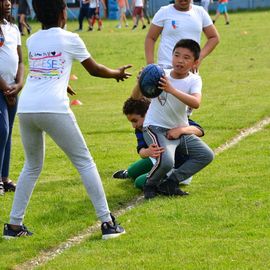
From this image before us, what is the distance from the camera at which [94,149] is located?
11.6 metres

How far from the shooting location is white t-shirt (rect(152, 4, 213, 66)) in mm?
9906

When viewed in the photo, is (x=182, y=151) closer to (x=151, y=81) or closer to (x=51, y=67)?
(x=151, y=81)

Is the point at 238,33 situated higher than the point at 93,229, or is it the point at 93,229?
the point at 93,229

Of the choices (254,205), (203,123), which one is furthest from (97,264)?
(203,123)

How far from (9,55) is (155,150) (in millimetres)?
1810

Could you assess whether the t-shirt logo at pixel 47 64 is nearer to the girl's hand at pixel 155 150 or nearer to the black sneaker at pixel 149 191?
the girl's hand at pixel 155 150

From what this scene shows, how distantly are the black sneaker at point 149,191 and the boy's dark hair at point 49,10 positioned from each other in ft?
7.45

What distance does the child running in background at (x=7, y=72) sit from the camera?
29.2 ft

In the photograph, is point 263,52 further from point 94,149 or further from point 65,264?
point 65,264

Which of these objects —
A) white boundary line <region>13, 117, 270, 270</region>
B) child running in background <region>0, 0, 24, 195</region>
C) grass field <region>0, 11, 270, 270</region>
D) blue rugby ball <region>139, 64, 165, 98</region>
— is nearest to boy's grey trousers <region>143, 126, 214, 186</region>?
grass field <region>0, 11, 270, 270</region>

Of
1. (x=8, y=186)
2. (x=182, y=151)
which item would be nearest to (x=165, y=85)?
(x=182, y=151)

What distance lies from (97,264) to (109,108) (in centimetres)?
928

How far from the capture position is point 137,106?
916cm

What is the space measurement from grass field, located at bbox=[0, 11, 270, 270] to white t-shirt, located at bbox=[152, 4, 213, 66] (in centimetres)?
139
